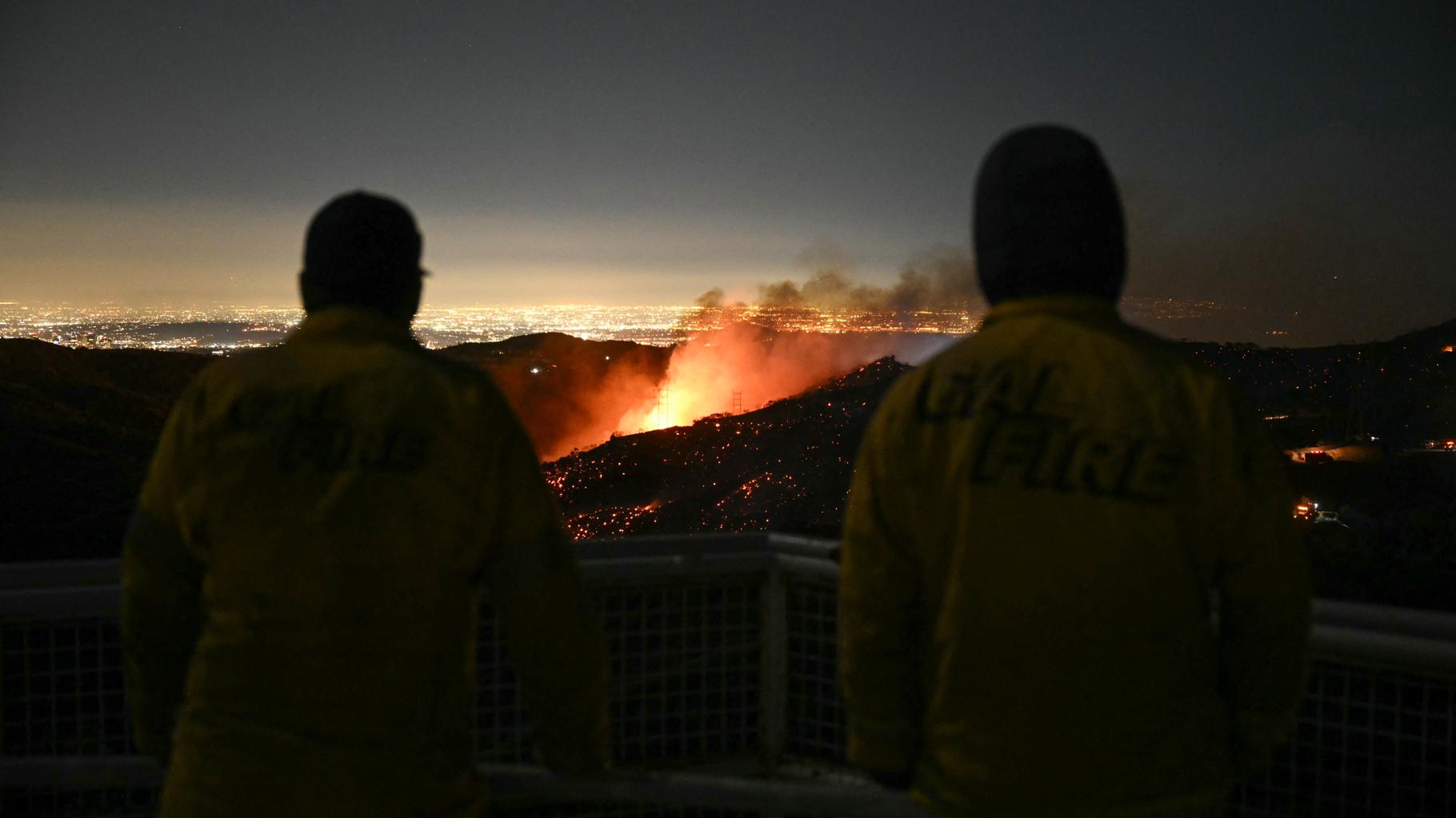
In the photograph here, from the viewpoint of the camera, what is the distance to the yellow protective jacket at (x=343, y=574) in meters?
1.96

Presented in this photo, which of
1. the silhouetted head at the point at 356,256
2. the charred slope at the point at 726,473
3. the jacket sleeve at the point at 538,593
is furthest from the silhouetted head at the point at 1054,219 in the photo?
the charred slope at the point at 726,473

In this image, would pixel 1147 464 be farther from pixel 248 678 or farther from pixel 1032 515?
pixel 248 678

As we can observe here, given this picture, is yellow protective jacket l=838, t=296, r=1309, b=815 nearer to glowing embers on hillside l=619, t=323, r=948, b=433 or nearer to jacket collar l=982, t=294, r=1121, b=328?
jacket collar l=982, t=294, r=1121, b=328

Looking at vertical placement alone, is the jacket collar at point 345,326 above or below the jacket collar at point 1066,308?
below

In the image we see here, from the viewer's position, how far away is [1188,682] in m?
1.86

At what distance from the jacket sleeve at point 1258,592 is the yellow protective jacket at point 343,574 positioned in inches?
50.7

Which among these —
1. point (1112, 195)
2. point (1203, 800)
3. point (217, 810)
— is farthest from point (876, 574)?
point (217, 810)

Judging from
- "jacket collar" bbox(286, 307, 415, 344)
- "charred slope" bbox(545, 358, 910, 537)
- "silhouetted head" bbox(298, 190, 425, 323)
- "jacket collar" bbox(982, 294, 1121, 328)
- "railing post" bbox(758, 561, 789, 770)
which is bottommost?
"charred slope" bbox(545, 358, 910, 537)

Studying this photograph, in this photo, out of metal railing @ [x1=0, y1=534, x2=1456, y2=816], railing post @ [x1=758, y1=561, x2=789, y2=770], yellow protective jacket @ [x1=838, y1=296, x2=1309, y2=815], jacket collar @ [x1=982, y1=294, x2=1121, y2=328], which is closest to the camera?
yellow protective jacket @ [x1=838, y1=296, x2=1309, y2=815]

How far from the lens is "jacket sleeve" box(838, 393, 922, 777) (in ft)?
6.45

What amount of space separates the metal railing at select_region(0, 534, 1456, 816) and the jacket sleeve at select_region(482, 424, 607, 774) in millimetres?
364

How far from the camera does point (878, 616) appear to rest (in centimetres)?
196

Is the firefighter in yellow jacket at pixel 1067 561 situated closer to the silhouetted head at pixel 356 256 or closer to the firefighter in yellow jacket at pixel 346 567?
the firefighter in yellow jacket at pixel 346 567

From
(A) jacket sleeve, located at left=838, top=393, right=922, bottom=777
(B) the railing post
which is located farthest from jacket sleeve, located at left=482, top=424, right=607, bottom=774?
(B) the railing post
